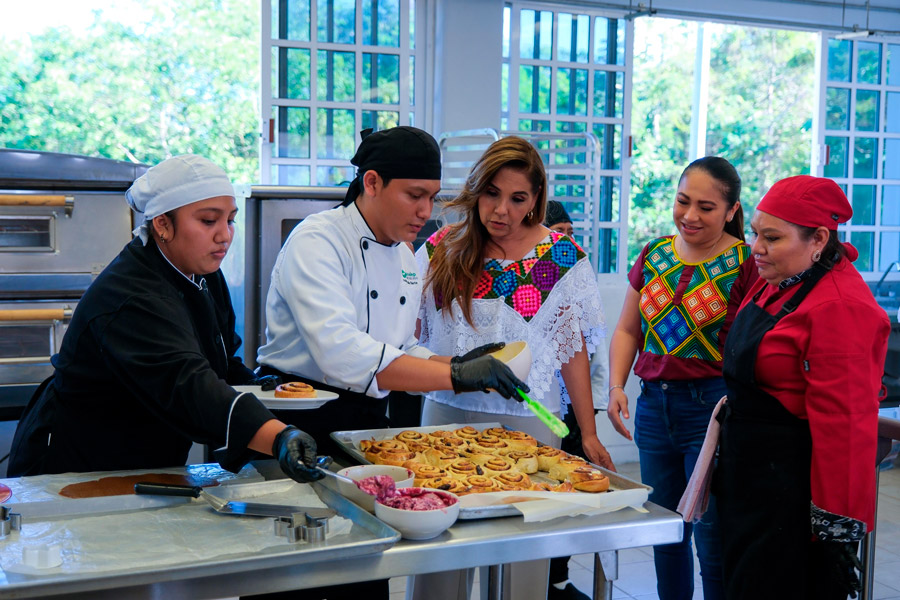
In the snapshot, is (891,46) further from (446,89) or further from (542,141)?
(446,89)

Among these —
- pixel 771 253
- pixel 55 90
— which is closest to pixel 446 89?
pixel 771 253

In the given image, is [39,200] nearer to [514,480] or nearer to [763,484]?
[514,480]

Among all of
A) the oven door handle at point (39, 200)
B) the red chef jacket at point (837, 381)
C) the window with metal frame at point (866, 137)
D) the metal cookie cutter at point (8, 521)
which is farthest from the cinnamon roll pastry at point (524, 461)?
the window with metal frame at point (866, 137)

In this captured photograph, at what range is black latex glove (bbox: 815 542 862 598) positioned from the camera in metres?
1.93

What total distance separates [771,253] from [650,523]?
892 mm

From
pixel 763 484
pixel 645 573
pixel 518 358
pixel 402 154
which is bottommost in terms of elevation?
pixel 645 573

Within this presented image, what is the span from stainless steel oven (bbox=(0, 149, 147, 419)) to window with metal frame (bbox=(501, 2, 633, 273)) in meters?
2.70

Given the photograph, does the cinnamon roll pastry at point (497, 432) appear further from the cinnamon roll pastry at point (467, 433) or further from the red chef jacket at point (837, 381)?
the red chef jacket at point (837, 381)

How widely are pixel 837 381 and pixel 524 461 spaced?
0.74 meters

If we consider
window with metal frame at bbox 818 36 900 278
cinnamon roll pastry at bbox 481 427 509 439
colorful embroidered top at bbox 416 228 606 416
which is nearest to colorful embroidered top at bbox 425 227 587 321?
colorful embroidered top at bbox 416 228 606 416

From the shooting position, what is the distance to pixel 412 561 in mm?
1399

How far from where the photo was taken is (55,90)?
22.2 ft

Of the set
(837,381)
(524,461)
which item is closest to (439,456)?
(524,461)

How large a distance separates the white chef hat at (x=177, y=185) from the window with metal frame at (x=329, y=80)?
10.2ft
